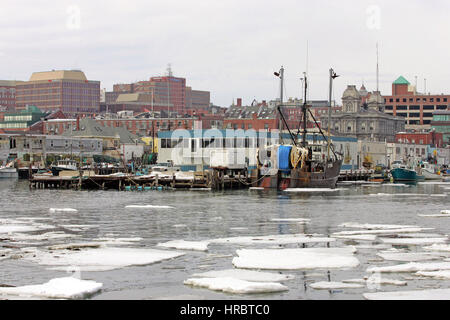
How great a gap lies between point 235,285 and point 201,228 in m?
19.0

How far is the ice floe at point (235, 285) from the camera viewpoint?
23.9m

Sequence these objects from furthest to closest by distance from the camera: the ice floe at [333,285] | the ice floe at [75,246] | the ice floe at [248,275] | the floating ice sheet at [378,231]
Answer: the floating ice sheet at [378,231]
the ice floe at [75,246]
the ice floe at [248,275]
the ice floe at [333,285]

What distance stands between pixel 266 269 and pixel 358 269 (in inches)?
132

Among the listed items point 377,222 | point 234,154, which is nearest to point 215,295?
point 377,222

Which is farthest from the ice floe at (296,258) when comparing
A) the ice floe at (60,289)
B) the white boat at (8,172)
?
the white boat at (8,172)

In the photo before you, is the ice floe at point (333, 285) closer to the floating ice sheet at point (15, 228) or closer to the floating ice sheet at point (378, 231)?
the floating ice sheet at point (378, 231)

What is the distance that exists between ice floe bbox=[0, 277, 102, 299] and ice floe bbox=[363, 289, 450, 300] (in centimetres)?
849

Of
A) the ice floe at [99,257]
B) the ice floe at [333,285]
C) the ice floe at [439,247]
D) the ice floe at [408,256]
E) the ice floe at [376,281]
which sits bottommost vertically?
the ice floe at [333,285]

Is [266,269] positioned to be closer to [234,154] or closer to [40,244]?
[40,244]

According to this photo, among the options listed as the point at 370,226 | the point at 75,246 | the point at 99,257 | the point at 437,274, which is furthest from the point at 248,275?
the point at 370,226

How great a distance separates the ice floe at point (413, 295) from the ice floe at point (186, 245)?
11.3 meters

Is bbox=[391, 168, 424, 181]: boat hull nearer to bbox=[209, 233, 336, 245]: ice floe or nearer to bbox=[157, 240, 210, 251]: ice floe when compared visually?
bbox=[209, 233, 336, 245]: ice floe

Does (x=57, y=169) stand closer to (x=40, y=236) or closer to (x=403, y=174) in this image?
(x=403, y=174)

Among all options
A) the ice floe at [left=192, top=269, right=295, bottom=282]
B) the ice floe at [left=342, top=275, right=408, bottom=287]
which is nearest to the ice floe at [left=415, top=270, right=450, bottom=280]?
the ice floe at [left=342, top=275, right=408, bottom=287]
